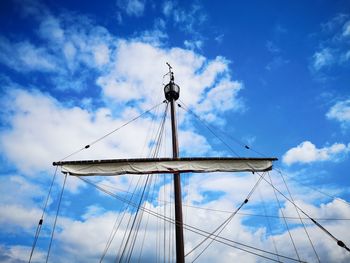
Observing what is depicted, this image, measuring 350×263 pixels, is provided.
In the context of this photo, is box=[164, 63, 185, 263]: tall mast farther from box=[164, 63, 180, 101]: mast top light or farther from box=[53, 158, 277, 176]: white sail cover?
box=[53, 158, 277, 176]: white sail cover

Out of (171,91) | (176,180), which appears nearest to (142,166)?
(176,180)

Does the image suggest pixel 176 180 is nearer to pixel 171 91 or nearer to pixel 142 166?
pixel 142 166

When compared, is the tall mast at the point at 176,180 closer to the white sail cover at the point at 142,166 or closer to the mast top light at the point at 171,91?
the mast top light at the point at 171,91

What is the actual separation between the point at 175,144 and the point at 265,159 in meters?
5.27

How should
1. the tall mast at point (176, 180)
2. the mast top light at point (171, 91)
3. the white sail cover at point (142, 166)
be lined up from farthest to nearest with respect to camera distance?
the mast top light at point (171, 91) < the white sail cover at point (142, 166) < the tall mast at point (176, 180)

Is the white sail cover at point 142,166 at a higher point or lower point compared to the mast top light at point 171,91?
lower

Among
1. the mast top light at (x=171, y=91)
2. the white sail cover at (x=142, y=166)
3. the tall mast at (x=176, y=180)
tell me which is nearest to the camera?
the tall mast at (x=176, y=180)

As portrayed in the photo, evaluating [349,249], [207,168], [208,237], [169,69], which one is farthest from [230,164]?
[169,69]

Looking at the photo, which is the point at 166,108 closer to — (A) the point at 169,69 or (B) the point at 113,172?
(A) the point at 169,69

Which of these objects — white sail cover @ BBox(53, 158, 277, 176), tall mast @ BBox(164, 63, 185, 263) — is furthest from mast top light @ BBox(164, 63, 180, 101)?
white sail cover @ BBox(53, 158, 277, 176)

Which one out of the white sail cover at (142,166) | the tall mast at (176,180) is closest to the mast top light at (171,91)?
the tall mast at (176,180)

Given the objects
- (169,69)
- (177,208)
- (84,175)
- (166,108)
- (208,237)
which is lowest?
(208,237)

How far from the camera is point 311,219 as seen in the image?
31.3 feet

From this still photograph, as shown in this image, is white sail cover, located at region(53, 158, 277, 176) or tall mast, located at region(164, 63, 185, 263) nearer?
tall mast, located at region(164, 63, 185, 263)
